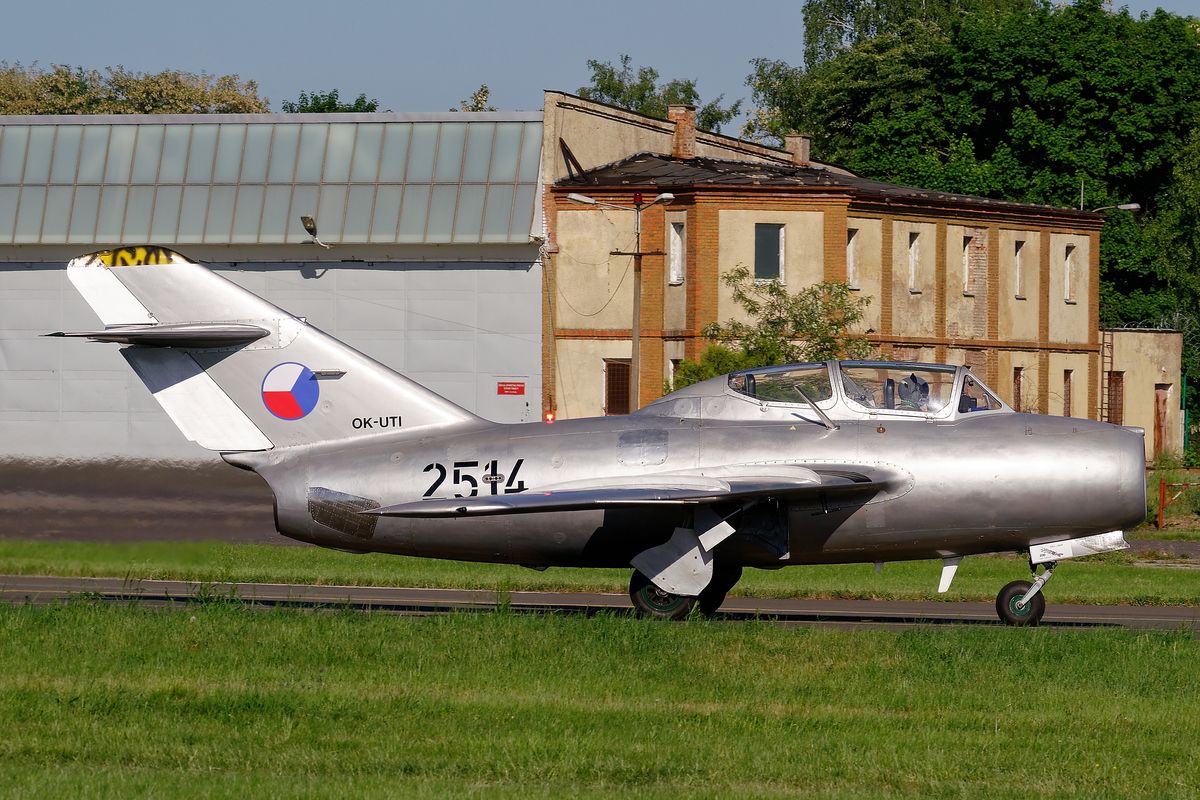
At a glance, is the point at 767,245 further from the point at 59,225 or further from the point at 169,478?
the point at 169,478

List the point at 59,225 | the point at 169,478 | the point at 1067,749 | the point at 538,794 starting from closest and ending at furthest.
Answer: the point at 538,794 < the point at 1067,749 < the point at 169,478 < the point at 59,225

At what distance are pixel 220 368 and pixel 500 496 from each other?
12.3ft

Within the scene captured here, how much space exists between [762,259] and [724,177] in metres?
2.73

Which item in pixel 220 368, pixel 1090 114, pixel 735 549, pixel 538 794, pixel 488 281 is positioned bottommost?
pixel 538 794

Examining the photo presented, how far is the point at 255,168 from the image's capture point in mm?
48531

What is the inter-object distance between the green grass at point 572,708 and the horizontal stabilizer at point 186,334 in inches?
123

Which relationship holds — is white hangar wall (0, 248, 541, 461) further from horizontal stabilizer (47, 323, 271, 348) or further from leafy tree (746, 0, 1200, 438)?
leafy tree (746, 0, 1200, 438)

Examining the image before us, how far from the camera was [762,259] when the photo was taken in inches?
1960

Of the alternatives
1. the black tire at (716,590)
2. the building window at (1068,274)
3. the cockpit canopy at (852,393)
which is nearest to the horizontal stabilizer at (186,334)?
the cockpit canopy at (852,393)

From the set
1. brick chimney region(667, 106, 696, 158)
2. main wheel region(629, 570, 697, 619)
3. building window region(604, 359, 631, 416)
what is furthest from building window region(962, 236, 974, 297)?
main wheel region(629, 570, 697, 619)

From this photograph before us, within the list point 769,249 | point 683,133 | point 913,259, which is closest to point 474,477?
point 769,249

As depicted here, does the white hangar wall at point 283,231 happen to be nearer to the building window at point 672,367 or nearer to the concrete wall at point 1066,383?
the building window at point 672,367

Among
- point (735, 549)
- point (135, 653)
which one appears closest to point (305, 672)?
point (135, 653)

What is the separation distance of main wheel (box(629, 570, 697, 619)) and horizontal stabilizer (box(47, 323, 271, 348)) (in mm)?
5217
